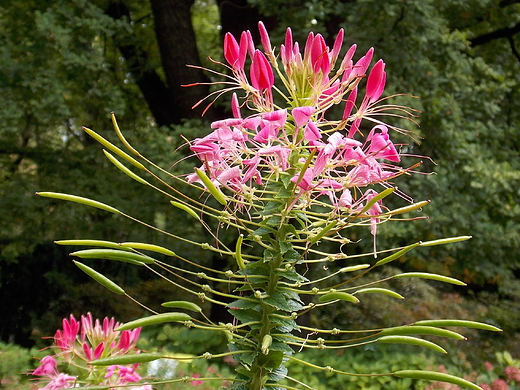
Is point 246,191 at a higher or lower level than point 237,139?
lower

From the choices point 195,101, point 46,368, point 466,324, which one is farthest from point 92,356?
point 195,101

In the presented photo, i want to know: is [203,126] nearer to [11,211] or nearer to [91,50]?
[91,50]

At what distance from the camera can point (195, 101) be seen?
5.62 metres

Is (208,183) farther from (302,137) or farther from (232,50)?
(232,50)

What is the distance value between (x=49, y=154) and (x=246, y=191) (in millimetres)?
5251

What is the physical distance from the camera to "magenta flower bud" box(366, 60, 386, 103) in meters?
1.13

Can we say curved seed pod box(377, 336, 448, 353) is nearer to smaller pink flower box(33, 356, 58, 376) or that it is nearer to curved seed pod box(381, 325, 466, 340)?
curved seed pod box(381, 325, 466, 340)

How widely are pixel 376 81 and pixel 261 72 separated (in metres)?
0.26

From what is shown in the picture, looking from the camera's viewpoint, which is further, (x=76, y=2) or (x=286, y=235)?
(x=76, y=2)

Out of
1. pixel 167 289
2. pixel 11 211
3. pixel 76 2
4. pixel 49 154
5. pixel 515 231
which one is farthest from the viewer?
pixel 167 289

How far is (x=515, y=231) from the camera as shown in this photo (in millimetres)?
4195

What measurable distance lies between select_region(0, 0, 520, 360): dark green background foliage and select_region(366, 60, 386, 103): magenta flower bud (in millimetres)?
2895

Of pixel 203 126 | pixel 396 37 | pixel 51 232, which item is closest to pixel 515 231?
pixel 396 37

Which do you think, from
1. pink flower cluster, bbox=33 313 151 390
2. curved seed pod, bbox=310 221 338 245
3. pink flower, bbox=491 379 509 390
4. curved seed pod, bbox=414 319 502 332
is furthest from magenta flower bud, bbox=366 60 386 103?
pink flower, bbox=491 379 509 390
